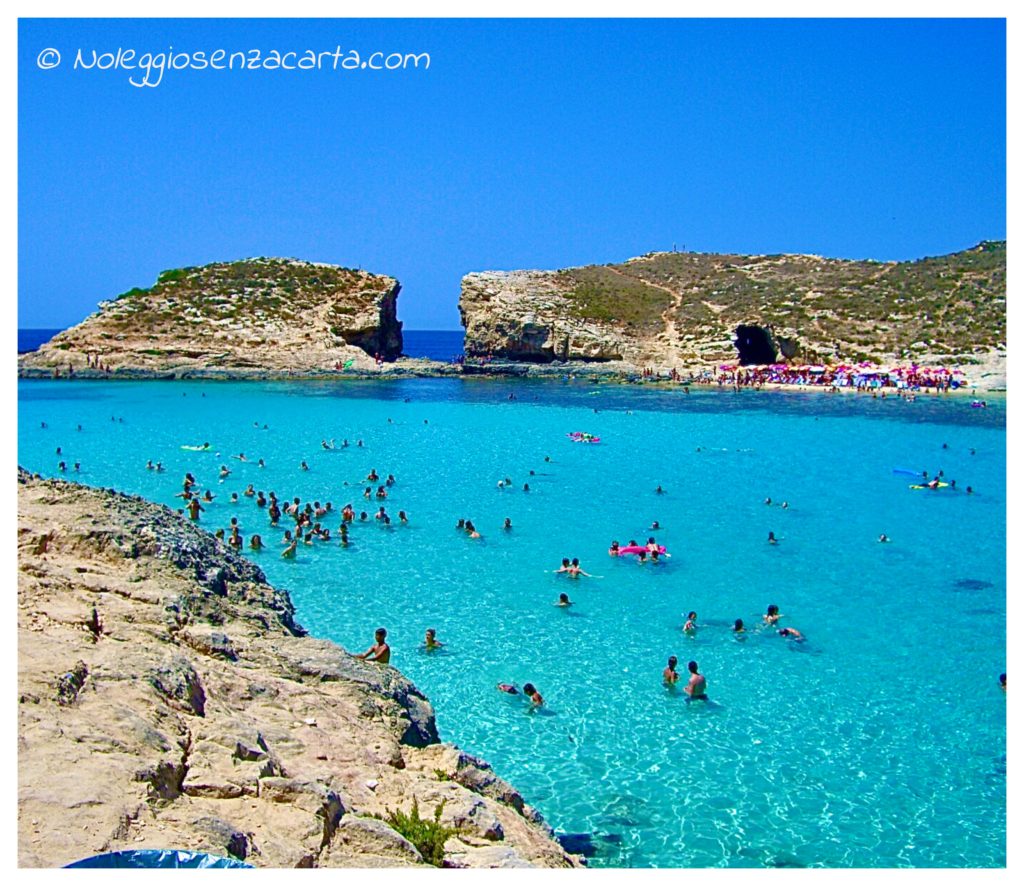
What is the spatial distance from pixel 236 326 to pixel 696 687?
68.7 meters

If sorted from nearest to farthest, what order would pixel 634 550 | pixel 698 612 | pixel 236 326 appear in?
1. pixel 698 612
2. pixel 634 550
3. pixel 236 326

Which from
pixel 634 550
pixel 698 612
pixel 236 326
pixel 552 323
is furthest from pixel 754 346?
pixel 698 612

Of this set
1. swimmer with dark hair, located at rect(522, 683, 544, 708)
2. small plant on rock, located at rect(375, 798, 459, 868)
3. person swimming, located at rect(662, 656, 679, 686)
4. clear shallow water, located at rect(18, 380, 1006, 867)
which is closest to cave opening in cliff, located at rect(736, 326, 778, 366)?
clear shallow water, located at rect(18, 380, 1006, 867)

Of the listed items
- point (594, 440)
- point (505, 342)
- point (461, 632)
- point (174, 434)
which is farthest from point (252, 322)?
point (461, 632)

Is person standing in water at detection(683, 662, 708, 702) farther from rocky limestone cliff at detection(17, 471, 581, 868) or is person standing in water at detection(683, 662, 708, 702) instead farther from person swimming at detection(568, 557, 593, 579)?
person swimming at detection(568, 557, 593, 579)

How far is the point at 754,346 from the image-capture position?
76312 millimetres

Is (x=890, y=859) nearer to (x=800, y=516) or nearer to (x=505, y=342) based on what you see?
(x=800, y=516)

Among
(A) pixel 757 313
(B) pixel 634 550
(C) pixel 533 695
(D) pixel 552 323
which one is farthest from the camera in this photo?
(D) pixel 552 323

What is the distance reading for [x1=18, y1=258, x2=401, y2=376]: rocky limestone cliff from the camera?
7012 centimetres

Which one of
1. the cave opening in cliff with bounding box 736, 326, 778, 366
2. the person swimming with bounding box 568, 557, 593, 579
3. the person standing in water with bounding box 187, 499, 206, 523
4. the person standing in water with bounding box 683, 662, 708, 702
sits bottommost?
the person standing in water with bounding box 683, 662, 708, 702

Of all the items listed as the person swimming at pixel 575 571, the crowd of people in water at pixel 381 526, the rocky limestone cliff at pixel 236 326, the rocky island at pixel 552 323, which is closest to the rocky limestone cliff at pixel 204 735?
the crowd of people in water at pixel 381 526

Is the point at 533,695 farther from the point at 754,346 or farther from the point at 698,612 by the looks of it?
the point at 754,346

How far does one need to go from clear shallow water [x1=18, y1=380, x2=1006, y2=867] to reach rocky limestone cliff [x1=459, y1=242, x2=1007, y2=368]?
29058 mm

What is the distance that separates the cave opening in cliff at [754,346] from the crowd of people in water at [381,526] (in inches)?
1674
